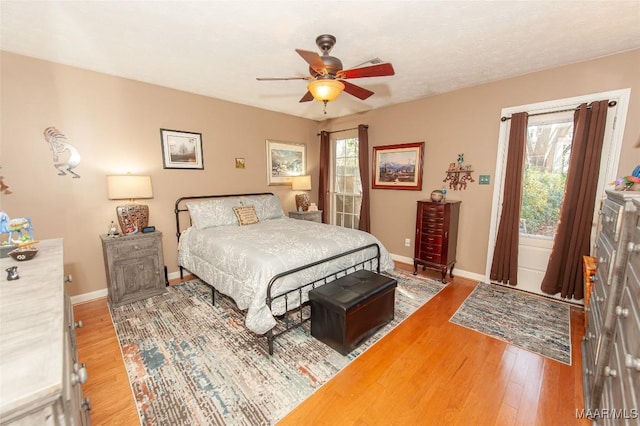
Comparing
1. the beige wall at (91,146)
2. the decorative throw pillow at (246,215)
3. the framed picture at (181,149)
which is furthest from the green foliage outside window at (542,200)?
the framed picture at (181,149)

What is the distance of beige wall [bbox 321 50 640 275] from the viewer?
2.71 meters

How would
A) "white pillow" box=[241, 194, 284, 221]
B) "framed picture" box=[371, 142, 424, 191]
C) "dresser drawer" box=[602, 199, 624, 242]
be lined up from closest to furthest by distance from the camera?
"dresser drawer" box=[602, 199, 624, 242], "white pillow" box=[241, 194, 284, 221], "framed picture" box=[371, 142, 424, 191]

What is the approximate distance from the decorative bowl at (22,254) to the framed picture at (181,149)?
2.31 m

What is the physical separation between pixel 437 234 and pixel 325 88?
2.64 metres

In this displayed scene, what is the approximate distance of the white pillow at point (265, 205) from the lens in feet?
13.8

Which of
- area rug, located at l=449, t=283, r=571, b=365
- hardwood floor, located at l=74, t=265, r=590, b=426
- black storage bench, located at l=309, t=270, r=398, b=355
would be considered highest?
black storage bench, located at l=309, t=270, r=398, b=355

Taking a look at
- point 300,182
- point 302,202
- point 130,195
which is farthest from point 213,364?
point 300,182

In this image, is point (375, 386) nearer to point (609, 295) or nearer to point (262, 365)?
point (262, 365)

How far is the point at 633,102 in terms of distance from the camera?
8.64 feet

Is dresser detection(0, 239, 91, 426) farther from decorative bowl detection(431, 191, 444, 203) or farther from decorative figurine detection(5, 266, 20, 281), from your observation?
decorative bowl detection(431, 191, 444, 203)

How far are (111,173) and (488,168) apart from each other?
16.1ft

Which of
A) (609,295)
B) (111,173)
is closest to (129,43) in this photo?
(111,173)

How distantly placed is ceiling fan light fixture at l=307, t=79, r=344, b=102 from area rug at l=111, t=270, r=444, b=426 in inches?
86.3

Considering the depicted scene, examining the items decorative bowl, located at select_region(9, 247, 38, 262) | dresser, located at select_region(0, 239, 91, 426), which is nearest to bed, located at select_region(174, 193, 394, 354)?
dresser, located at select_region(0, 239, 91, 426)
